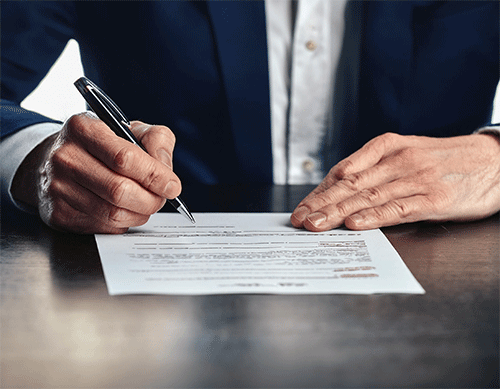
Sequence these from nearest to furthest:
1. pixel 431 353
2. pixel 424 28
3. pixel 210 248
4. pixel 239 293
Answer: pixel 431 353, pixel 239 293, pixel 210 248, pixel 424 28

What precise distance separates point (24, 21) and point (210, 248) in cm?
101

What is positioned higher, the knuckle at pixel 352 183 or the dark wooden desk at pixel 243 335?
the dark wooden desk at pixel 243 335

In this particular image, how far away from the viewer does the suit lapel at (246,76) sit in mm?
1218

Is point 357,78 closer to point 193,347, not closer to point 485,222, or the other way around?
point 485,222

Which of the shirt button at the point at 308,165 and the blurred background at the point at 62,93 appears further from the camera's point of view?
the blurred background at the point at 62,93

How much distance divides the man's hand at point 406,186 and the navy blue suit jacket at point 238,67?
400 millimetres

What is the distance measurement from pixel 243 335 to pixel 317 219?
14.0 inches

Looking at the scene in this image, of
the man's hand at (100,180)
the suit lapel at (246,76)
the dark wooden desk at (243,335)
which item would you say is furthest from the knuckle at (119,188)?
Result: the suit lapel at (246,76)

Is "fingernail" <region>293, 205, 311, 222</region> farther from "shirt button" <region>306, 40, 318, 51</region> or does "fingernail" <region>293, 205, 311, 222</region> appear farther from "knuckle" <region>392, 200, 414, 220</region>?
"shirt button" <region>306, 40, 318, 51</region>

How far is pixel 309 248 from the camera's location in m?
0.66

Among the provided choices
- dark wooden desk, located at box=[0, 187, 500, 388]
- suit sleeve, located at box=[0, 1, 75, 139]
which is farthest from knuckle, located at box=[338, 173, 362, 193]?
suit sleeve, located at box=[0, 1, 75, 139]

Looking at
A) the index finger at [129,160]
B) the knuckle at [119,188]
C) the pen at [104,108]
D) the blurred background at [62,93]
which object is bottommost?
the blurred background at [62,93]

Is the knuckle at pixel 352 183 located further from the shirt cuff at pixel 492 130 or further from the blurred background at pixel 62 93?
the blurred background at pixel 62 93

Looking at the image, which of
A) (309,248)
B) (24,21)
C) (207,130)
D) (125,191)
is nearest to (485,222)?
(309,248)
